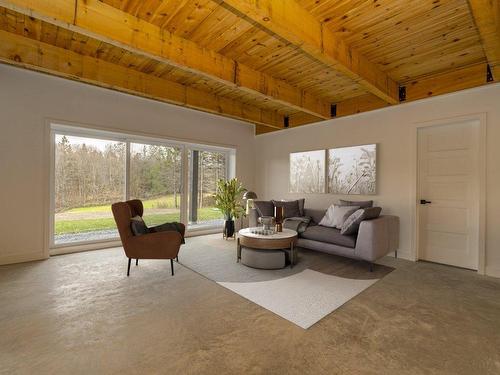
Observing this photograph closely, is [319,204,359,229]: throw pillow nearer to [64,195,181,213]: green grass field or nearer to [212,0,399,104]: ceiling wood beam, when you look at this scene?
[212,0,399,104]: ceiling wood beam

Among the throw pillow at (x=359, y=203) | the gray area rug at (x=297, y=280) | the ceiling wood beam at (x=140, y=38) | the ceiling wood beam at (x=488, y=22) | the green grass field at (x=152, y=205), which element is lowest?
the gray area rug at (x=297, y=280)

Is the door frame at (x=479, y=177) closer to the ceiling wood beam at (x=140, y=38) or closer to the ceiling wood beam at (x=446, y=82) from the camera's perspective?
the ceiling wood beam at (x=446, y=82)

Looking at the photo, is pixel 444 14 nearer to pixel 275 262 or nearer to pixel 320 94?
pixel 320 94

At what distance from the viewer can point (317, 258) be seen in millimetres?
3957

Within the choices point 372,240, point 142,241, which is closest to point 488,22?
point 372,240

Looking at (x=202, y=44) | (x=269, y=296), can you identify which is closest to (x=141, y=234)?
(x=269, y=296)

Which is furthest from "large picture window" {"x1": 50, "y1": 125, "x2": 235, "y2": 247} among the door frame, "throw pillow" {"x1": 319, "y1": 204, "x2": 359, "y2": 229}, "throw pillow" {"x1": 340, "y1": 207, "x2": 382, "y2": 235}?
the door frame

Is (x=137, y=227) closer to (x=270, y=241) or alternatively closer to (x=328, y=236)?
(x=270, y=241)

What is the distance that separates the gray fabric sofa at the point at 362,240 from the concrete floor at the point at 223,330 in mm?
506

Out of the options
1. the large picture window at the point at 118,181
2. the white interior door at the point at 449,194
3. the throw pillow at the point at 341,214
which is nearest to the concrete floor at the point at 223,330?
the white interior door at the point at 449,194

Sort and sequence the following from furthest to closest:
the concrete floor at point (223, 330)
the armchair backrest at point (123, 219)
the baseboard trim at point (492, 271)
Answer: the baseboard trim at point (492, 271) < the armchair backrest at point (123, 219) < the concrete floor at point (223, 330)

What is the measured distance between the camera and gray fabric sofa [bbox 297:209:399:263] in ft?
11.0

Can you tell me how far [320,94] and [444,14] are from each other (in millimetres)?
2204

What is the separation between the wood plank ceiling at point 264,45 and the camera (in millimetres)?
2133
